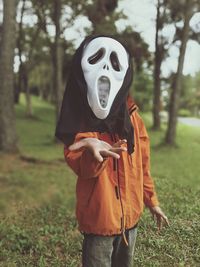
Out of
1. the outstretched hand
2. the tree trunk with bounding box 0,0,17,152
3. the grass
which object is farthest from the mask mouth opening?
the tree trunk with bounding box 0,0,17,152

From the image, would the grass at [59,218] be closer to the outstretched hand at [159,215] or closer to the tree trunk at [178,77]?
the outstretched hand at [159,215]

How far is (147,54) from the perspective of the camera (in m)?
22.2

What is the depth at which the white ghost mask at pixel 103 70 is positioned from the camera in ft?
7.83

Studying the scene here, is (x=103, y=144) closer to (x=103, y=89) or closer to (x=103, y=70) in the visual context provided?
(x=103, y=89)

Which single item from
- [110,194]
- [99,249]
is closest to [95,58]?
[110,194]

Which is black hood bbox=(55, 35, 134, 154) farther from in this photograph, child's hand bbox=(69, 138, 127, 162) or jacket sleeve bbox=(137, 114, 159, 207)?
jacket sleeve bbox=(137, 114, 159, 207)

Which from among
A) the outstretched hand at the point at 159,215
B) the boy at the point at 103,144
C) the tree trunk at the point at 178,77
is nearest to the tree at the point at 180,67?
the tree trunk at the point at 178,77

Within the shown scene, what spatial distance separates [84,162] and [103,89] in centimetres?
39

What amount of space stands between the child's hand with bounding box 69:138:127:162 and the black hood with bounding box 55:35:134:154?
98mm

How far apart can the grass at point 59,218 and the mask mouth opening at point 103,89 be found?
2130 mm

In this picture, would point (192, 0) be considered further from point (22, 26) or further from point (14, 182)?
point (22, 26)

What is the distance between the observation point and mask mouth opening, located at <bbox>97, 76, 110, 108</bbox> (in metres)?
2.39

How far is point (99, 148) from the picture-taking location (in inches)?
88.7

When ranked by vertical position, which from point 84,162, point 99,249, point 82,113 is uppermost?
point 82,113
